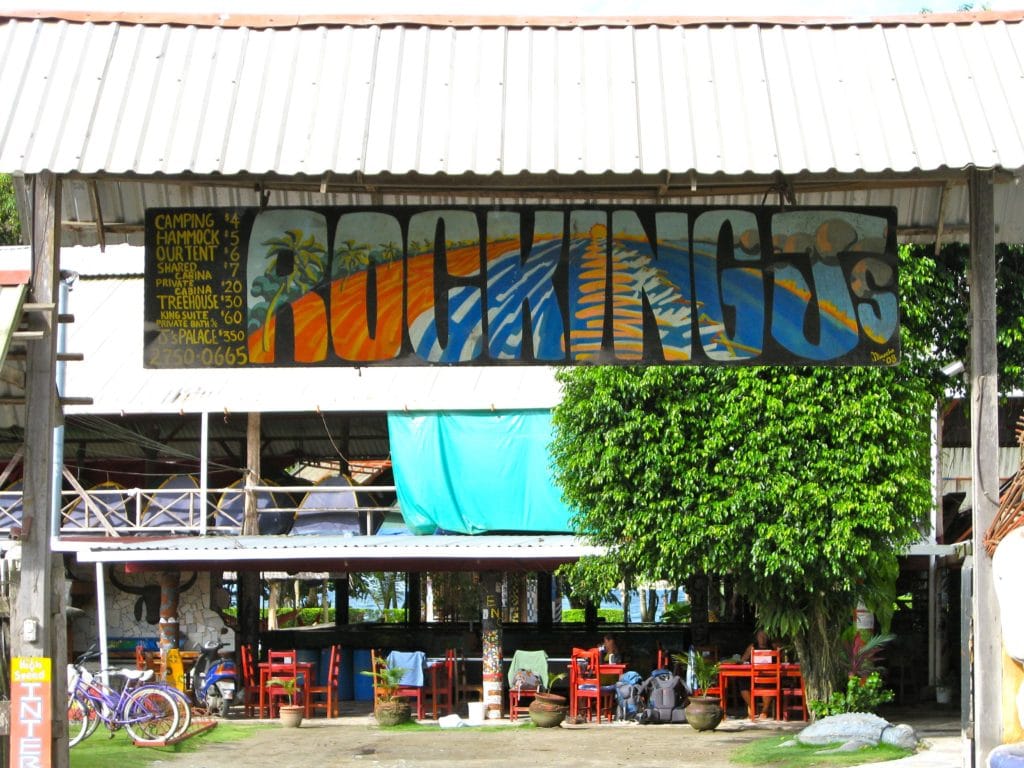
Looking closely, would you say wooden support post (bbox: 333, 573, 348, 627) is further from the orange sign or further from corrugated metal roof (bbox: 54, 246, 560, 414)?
the orange sign

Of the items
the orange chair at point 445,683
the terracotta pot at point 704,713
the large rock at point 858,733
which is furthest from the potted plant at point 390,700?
the large rock at point 858,733

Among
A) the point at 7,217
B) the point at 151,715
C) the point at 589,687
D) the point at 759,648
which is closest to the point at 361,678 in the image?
the point at 589,687

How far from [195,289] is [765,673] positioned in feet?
45.9

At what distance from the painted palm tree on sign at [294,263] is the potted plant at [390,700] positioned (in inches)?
511

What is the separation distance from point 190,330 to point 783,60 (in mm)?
4038

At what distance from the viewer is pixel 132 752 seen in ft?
55.0

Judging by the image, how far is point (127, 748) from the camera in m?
17.2

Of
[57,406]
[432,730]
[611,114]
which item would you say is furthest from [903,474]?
[57,406]

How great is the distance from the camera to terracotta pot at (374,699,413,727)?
2056cm

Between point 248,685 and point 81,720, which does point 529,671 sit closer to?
point 248,685

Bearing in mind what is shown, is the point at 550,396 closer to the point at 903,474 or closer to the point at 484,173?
the point at 903,474

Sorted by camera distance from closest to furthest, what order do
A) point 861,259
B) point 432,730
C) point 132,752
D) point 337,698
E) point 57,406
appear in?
point 57,406 → point 861,259 → point 132,752 → point 432,730 → point 337,698

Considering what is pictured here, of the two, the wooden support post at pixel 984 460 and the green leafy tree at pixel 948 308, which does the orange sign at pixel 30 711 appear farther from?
the green leafy tree at pixel 948 308

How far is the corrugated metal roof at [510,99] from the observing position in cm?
→ 762
